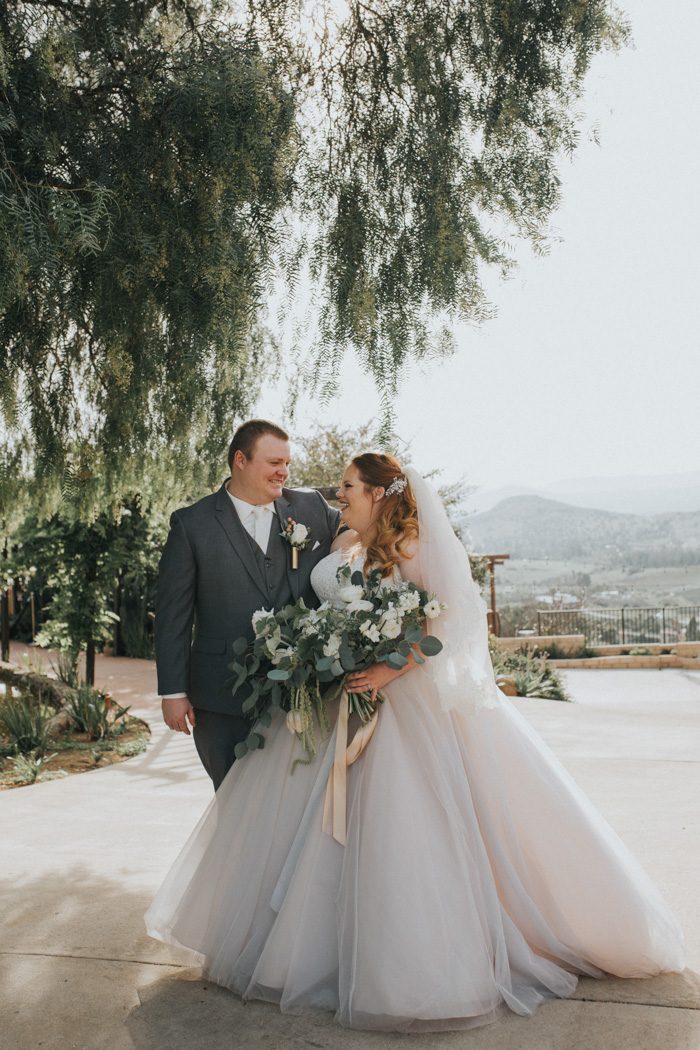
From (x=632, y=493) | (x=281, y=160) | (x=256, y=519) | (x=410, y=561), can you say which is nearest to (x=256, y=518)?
(x=256, y=519)

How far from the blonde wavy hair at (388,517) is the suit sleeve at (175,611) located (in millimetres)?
711

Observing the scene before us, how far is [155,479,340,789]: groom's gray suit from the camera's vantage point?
3.59m

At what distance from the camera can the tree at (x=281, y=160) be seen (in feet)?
11.9

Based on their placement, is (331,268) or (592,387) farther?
(592,387)

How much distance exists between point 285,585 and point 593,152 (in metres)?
2.19

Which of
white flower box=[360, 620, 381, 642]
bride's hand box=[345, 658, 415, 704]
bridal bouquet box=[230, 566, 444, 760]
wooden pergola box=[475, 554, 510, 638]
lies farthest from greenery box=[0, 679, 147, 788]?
wooden pergola box=[475, 554, 510, 638]

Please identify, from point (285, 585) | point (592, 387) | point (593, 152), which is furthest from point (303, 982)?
point (592, 387)

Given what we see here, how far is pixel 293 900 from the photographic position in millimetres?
3010

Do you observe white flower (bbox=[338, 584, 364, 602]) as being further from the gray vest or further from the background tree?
the background tree

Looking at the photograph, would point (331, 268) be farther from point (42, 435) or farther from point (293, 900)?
point (293, 900)

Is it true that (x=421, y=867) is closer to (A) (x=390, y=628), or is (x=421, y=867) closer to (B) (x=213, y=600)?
(A) (x=390, y=628)

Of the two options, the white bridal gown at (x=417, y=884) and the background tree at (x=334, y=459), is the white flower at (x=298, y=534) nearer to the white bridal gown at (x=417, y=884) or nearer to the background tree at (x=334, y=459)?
the white bridal gown at (x=417, y=884)

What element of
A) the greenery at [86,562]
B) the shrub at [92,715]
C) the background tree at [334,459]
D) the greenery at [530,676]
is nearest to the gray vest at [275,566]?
the shrub at [92,715]

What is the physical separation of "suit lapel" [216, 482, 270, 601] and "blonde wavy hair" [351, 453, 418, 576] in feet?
1.56
